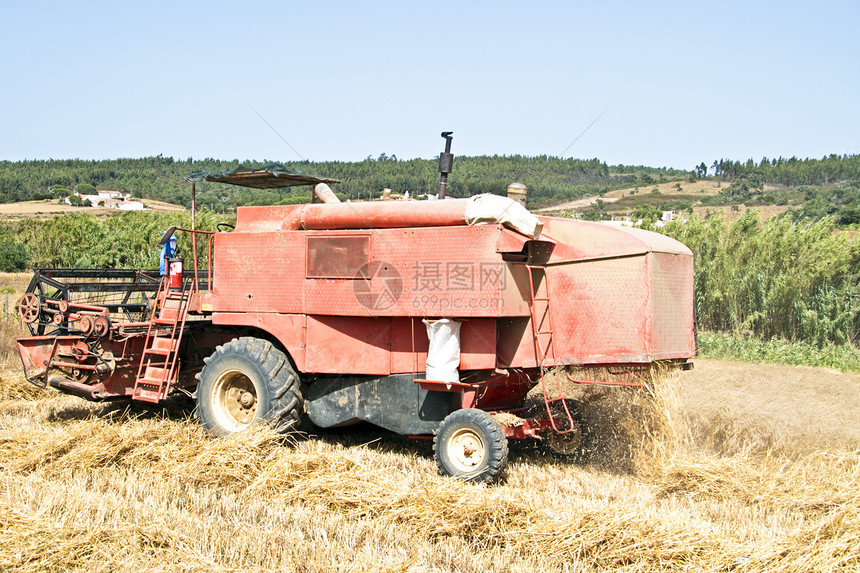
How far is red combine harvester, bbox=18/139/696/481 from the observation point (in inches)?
261

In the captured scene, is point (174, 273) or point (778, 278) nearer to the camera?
point (174, 273)

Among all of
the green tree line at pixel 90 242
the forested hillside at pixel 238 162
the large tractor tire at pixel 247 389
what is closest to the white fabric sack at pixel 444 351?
the large tractor tire at pixel 247 389

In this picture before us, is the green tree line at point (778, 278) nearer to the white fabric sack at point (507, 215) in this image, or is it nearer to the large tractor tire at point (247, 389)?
the white fabric sack at point (507, 215)

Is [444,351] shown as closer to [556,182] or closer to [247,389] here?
[247,389]

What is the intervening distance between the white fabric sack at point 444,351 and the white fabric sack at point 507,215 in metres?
1.01

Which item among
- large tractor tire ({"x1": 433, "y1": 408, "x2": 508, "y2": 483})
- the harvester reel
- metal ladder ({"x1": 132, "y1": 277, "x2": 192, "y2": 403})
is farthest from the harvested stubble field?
the harvester reel

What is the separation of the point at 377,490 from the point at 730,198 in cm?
5891

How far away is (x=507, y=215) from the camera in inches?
261

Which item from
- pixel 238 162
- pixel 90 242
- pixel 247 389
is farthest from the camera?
pixel 90 242

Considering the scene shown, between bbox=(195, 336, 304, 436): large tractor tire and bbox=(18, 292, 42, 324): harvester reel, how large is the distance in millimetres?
2446

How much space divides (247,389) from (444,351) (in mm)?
2541

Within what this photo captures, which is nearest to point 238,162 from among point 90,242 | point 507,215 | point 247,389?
point 90,242

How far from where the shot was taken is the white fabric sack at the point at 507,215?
660 centimetres

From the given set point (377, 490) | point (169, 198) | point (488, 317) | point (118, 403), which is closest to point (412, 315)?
point (488, 317)
